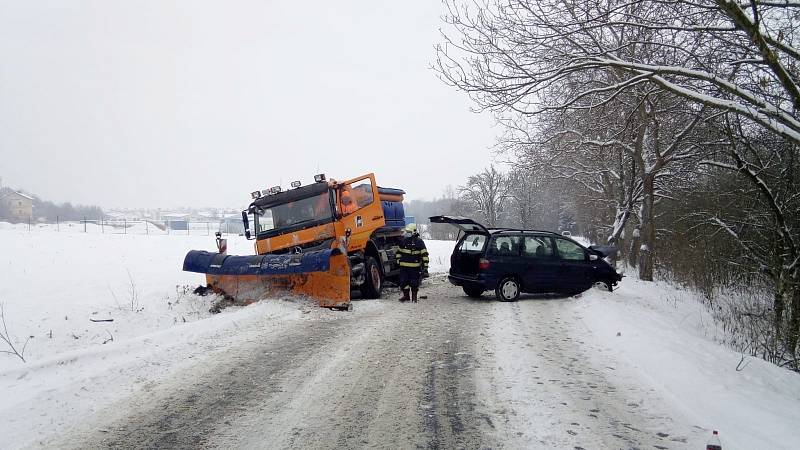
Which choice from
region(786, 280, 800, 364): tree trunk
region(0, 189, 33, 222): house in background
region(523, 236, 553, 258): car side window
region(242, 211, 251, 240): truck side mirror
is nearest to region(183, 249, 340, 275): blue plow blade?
region(242, 211, 251, 240): truck side mirror

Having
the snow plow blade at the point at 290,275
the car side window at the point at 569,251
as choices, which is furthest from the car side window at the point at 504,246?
the snow plow blade at the point at 290,275

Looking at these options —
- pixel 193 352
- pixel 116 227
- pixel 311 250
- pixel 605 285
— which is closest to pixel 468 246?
pixel 605 285

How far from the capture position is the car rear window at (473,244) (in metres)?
11.3

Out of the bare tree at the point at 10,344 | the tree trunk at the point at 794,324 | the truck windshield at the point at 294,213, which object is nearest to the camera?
the bare tree at the point at 10,344

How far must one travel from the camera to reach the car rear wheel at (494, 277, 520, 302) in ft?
35.8

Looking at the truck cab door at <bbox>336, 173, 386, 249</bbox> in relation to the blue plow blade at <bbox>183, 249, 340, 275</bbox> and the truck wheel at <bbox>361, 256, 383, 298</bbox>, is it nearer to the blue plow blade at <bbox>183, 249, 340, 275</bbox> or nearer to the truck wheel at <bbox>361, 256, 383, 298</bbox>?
the truck wheel at <bbox>361, 256, 383, 298</bbox>

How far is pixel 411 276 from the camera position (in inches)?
434

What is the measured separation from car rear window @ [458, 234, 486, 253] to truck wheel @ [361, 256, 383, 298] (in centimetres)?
214

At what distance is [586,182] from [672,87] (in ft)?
67.9

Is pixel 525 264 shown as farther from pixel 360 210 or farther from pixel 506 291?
pixel 360 210

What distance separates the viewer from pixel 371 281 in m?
11.4

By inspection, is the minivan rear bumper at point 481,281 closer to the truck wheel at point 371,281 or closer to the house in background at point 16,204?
the truck wheel at point 371,281

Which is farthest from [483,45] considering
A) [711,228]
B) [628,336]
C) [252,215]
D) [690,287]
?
[690,287]

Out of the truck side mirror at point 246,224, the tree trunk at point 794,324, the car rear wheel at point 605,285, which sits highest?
the truck side mirror at point 246,224
